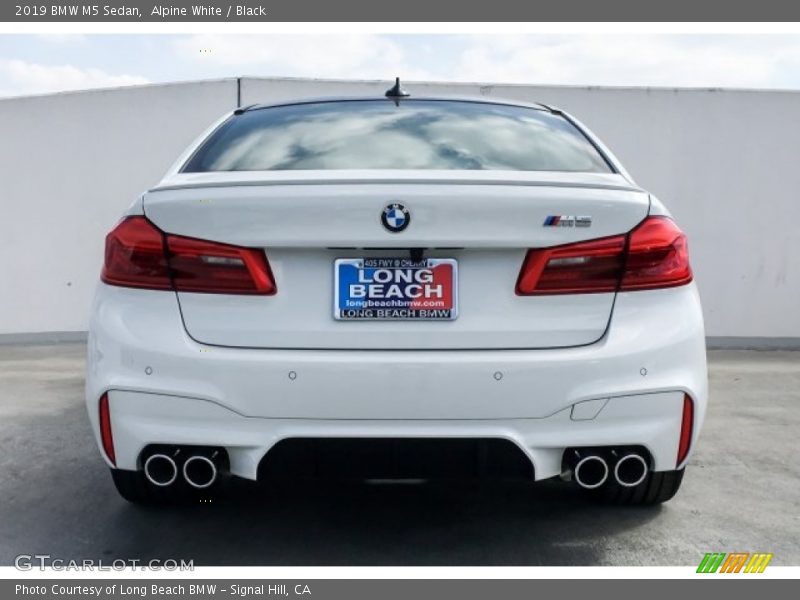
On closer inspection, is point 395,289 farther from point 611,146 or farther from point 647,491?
point 611,146

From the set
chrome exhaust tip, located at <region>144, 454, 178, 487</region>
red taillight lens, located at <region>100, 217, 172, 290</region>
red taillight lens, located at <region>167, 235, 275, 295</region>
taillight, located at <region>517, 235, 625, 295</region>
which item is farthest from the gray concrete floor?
red taillight lens, located at <region>100, 217, 172, 290</region>

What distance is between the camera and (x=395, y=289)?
2801mm

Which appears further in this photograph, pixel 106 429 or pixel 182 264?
pixel 106 429

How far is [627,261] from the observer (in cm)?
289

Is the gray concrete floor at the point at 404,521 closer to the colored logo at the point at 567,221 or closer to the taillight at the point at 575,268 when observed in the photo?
the taillight at the point at 575,268

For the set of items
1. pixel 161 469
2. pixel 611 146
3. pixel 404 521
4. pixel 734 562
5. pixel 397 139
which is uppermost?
pixel 397 139

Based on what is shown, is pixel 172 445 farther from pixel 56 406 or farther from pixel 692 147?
pixel 692 147

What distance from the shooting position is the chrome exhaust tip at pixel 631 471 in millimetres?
2967

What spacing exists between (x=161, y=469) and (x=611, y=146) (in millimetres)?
7671

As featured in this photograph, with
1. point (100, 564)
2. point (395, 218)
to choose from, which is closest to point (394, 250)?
point (395, 218)

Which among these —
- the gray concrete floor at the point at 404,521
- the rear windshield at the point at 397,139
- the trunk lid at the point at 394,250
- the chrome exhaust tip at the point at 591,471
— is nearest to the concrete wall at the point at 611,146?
the gray concrete floor at the point at 404,521

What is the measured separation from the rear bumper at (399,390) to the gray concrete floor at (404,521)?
0.37 meters

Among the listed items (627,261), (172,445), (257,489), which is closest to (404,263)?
(627,261)

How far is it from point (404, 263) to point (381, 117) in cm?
106
